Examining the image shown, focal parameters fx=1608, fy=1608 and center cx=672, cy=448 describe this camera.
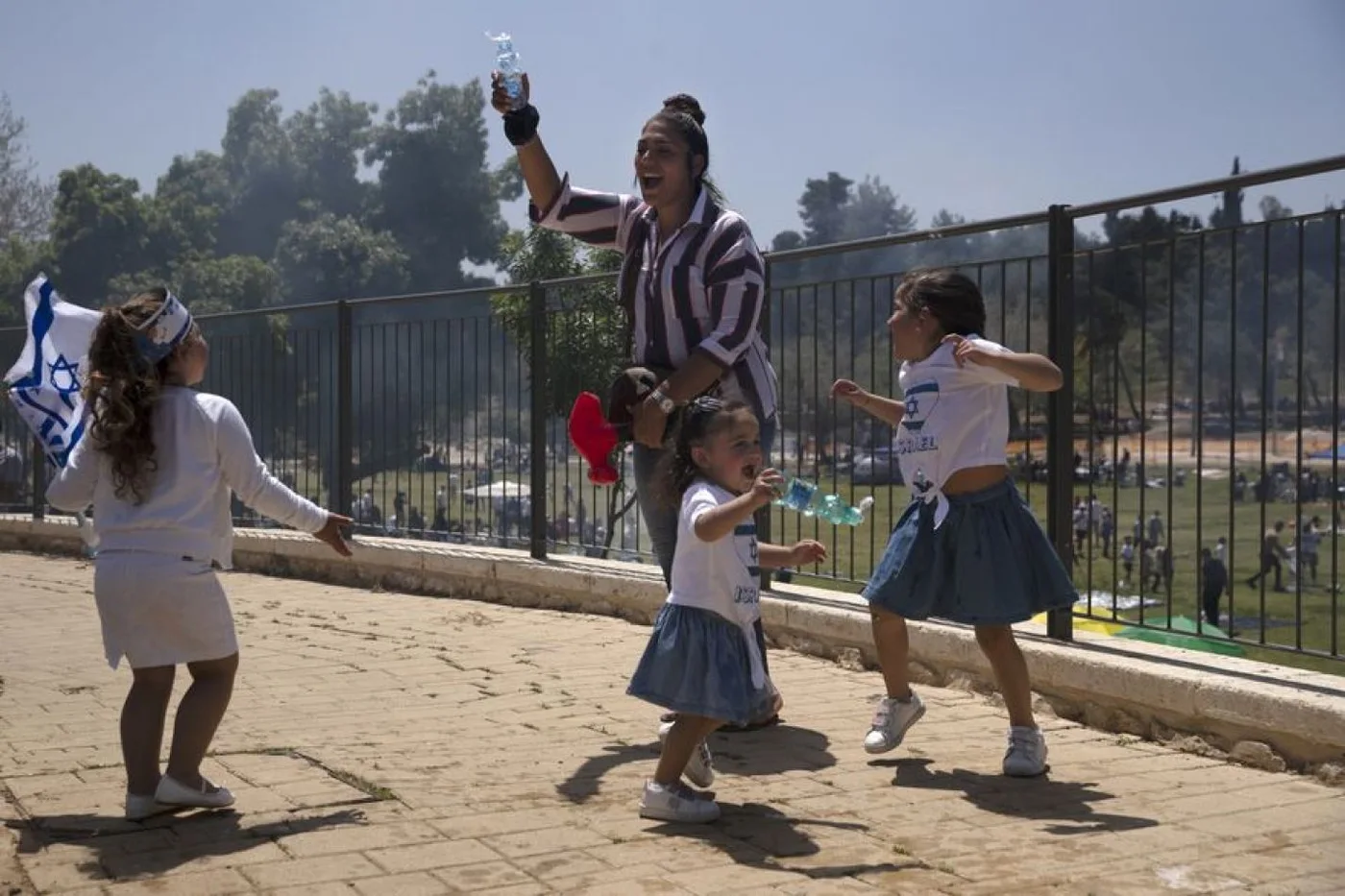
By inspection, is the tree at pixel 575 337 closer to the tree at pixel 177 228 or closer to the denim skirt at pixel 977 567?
the denim skirt at pixel 977 567

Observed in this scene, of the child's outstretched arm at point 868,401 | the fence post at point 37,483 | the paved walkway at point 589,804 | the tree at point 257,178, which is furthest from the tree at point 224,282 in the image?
the child's outstretched arm at point 868,401

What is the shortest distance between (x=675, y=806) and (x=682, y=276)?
1.73 m

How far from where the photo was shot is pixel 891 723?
486 cm

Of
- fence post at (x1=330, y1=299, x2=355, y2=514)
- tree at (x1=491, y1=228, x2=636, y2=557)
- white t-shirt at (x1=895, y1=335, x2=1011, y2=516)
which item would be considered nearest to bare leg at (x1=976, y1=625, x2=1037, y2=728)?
white t-shirt at (x1=895, y1=335, x2=1011, y2=516)

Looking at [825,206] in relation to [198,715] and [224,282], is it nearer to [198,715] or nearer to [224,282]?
[224,282]

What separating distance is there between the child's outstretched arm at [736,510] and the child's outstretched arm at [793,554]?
0.15 meters

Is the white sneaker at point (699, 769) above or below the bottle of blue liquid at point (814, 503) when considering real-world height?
below

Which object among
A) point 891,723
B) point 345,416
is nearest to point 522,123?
point 891,723

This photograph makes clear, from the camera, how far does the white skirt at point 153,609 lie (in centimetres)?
413

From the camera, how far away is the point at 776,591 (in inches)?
288

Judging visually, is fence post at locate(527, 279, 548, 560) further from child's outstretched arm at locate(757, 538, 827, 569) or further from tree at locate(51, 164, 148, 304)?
tree at locate(51, 164, 148, 304)

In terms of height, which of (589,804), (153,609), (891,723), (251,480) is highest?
(251,480)

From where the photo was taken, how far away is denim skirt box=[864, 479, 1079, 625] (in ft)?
15.5

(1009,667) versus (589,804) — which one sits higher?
(1009,667)
